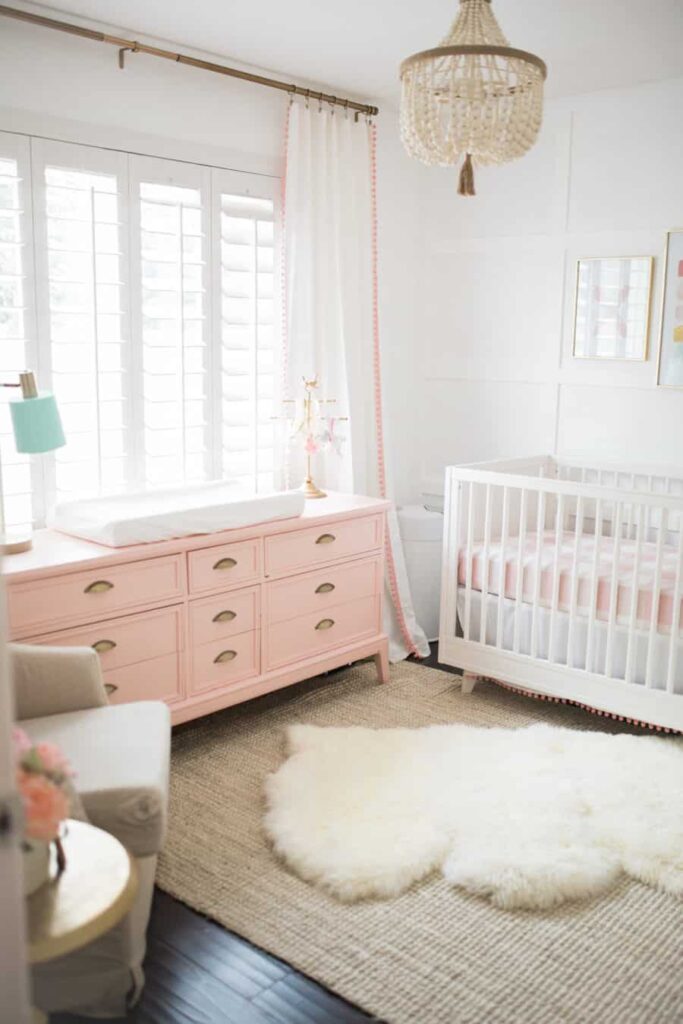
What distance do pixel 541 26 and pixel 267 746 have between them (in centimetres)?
249

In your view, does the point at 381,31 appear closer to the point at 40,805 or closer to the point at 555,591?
the point at 555,591

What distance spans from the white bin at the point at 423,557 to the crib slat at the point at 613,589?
1.03m

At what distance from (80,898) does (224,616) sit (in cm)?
165

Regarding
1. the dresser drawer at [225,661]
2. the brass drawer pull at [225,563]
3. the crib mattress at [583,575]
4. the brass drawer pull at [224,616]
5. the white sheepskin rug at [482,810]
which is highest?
the brass drawer pull at [225,563]

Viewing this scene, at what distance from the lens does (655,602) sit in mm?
3061

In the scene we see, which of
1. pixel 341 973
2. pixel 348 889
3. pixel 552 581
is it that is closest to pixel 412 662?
pixel 552 581

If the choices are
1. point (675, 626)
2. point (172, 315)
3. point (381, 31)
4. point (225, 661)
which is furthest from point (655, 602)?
point (381, 31)

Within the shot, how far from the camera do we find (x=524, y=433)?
13.9ft

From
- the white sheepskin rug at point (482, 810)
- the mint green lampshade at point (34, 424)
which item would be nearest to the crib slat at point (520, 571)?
the white sheepskin rug at point (482, 810)

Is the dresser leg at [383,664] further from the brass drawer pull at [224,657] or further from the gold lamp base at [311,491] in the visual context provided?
the brass drawer pull at [224,657]

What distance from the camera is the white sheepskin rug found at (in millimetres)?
2396

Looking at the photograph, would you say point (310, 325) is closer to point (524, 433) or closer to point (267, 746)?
point (524, 433)

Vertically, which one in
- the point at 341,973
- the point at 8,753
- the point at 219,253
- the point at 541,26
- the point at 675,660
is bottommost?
the point at 341,973

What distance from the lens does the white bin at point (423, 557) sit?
4.15m
